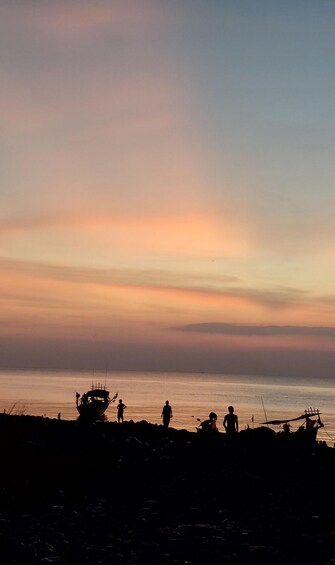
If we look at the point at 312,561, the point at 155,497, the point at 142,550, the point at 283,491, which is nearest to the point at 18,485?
the point at 155,497

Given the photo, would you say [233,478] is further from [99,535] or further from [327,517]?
[99,535]

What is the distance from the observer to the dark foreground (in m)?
14.7

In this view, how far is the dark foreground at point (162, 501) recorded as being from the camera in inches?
578

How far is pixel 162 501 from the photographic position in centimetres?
2022

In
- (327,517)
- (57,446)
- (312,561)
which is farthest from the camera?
(57,446)

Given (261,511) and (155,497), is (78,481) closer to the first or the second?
(155,497)

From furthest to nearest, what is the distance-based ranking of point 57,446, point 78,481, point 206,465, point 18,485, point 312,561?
point 57,446 < point 206,465 < point 78,481 < point 18,485 < point 312,561

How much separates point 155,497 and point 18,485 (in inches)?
176

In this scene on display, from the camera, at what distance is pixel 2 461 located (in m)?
23.2

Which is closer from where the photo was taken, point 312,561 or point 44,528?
point 312,561

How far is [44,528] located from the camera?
1597cm

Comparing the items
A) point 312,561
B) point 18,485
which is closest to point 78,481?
point 18,485

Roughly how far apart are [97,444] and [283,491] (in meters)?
9.90

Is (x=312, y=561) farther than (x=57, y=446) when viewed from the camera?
No
